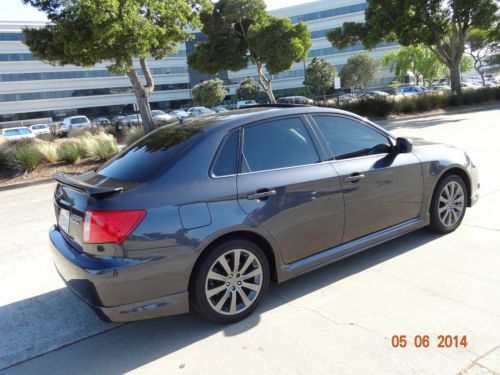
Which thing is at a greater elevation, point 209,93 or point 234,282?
point 209,93

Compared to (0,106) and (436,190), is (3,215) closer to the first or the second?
(436,190)

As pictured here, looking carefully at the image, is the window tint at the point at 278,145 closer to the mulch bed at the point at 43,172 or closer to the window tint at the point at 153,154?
the window tint at the point at 153,154

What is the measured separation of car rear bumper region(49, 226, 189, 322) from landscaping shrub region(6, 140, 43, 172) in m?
10.7

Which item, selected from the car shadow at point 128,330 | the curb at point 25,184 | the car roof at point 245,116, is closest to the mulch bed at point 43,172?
the curb at point 25,184

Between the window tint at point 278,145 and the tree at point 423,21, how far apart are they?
20894mm

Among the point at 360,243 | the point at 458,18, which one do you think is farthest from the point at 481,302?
the point at 458,18

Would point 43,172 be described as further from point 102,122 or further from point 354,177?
point 102,122

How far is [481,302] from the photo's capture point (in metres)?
3.30

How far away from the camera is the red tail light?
284 centimetres

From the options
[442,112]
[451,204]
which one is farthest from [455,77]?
[451,204]

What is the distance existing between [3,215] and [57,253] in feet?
18.7

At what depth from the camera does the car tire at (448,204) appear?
14.9 feet

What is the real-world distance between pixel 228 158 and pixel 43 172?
10849mm

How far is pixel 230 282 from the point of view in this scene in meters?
3.21
